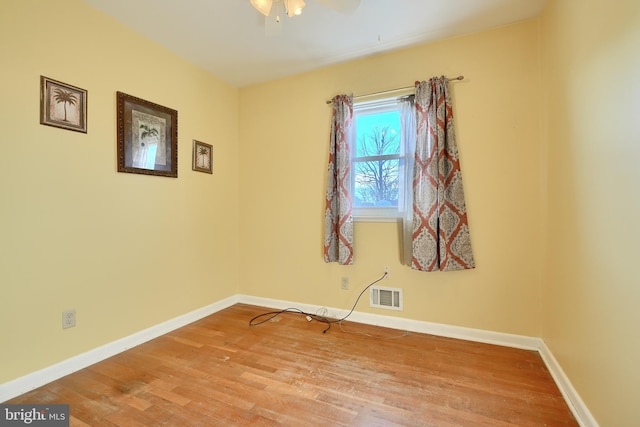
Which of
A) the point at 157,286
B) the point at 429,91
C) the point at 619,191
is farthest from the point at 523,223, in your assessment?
the point at 157,286

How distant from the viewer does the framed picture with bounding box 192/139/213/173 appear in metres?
2.79

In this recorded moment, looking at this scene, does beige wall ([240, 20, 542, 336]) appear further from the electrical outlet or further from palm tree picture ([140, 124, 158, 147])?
the electrical outlet

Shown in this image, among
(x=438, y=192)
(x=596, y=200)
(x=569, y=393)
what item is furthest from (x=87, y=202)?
(x=569, y=393)

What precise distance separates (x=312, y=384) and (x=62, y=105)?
95.1 inches

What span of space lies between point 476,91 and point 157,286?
3144 millimetres

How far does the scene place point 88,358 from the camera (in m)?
1.94

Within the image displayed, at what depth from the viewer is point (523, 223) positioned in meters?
2.14

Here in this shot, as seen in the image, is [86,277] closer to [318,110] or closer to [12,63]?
[12,63]

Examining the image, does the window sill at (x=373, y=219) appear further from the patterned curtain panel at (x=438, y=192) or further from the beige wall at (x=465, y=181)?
the patterned curtain panel at (x=438, y=192)

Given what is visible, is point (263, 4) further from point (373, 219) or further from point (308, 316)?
point (308, 316)

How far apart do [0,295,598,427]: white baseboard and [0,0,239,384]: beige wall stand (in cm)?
6

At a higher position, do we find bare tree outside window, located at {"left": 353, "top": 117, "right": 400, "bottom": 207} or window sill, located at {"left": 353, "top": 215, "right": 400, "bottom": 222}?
bare tree outside window, located at {"left": 353, "top": 117, "right": 400, "bottom": 207}

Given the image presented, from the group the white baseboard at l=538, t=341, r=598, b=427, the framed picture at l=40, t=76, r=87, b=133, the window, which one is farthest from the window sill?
the framed picture at l=40, t=76, r=87, b=133

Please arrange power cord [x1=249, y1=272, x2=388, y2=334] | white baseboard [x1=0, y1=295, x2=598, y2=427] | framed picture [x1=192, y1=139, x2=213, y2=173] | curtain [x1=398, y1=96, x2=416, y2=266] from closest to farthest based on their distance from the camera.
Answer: white baseboard [x1=0, y1=295, x2=598, y2=427] → curtain [x1=398, y1=96, x2=416, y2=266] → power cord [x1=249, y1=272, x2=388, y2=334] → framed picture [x1=192, y1=139, x2=213, y2=173]
